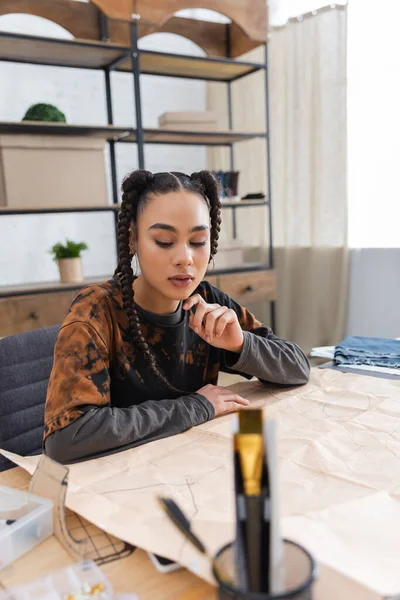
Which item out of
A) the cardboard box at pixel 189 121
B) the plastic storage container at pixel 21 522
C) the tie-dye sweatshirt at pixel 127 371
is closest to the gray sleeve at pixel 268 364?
the tie-dye sweatshirt at pixel 127 371

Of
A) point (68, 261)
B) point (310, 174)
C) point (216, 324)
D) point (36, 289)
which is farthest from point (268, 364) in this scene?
point (310, 174)

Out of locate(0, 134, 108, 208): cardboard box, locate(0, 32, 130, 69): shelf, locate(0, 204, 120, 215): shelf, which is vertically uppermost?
locate(0, 32, 130, 69): shelf

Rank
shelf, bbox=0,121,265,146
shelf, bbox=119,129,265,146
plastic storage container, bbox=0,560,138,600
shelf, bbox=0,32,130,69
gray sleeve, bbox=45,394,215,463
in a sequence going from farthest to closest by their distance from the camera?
shelf, bbox=119,129,265,146 < shelf, bbox=0,121,265,146 < shelf, bbox=0,32,130,69 < gray sleeve, bbox=45,394,215,463 < plastic storage container, bbox=0,560,138,600

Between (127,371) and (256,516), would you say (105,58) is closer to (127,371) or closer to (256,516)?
(127,371)

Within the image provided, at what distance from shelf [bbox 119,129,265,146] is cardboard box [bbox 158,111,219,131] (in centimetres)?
3

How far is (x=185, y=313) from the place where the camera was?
1.16 meters

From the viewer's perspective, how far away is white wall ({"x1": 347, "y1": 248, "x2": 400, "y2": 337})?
A: 2969 mm

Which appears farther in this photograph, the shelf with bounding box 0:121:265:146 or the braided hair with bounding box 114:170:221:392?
the shelf with bounding box 0:121:265:146

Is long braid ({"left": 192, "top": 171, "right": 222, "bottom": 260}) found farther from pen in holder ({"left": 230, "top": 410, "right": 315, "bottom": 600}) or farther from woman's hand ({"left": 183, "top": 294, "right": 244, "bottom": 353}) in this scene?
pen in holder ({"left": 230, "top": 410, "right": 315, "bottom": 600})

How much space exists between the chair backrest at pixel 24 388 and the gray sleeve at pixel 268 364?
440mm

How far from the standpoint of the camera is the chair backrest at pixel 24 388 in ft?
3.74

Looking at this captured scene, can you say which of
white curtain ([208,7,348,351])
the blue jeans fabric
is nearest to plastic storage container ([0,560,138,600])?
the blue jeans fabric

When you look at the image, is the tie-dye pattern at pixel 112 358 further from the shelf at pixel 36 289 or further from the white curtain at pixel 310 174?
the white curtain at pixel 310 174

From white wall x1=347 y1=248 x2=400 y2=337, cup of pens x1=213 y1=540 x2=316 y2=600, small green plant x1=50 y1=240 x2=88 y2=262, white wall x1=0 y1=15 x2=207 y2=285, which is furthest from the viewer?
white wall x1=0 y1=15 x2=207 y2=285
